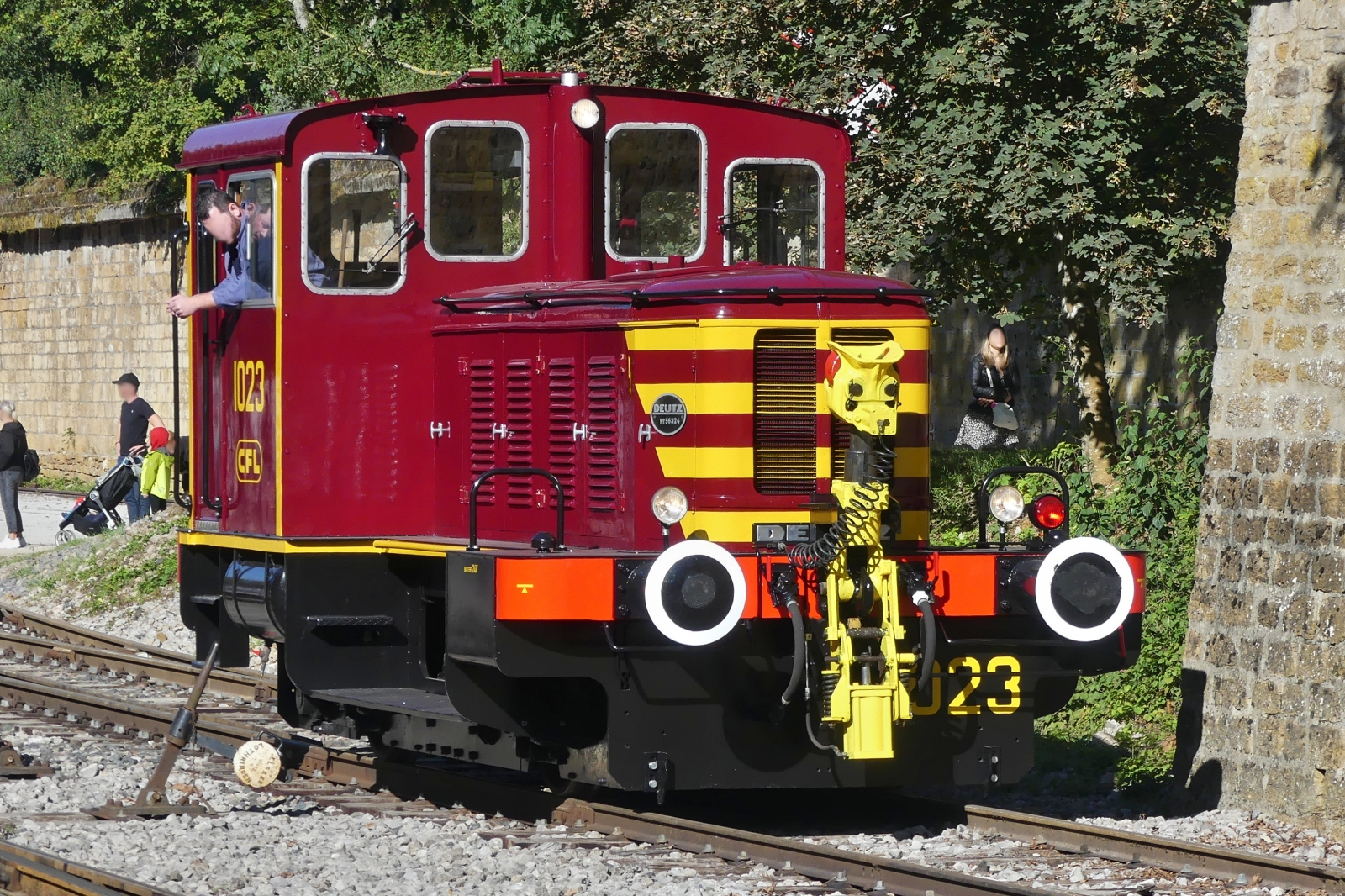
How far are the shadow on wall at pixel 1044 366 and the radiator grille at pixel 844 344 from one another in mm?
8083

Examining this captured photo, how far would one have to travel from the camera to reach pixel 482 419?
8656 millimetres

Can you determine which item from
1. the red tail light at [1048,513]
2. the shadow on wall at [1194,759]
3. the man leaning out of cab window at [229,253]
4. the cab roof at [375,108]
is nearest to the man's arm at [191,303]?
the man leaning out of cab window at [229,253]

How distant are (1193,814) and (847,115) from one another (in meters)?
6.56

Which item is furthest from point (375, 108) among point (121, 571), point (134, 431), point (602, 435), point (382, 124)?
point (134, 431)

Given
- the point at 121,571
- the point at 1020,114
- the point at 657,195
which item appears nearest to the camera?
the point at 657,195

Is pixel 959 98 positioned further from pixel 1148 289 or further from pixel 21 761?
pixel 21 761

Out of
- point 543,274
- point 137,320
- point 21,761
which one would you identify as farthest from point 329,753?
point 137,320

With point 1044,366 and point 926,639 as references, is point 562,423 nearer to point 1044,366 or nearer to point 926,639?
point 926,639

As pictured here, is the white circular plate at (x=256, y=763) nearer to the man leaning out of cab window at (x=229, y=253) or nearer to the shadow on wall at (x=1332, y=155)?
the man leaning out of cab window at (x=229, y=253)

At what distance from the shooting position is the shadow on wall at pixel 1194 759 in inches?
361

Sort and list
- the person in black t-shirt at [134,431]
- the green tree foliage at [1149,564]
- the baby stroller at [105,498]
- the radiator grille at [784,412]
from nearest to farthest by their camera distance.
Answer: the radiator grille at [784,412]
the green tree foliage at [1149,564]
the person in black t-shirt at [134,431]
the baby stroller at [105,498]

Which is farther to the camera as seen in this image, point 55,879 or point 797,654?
A: point 797,654

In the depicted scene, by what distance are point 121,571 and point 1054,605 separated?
472 inches

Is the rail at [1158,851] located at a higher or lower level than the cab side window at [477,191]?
lower
